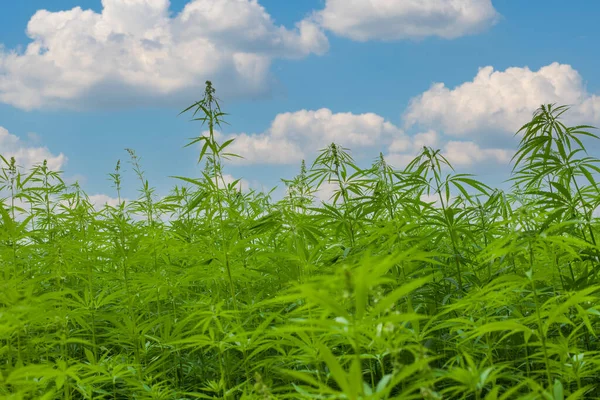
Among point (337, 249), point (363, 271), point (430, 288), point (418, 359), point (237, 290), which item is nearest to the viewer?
point (363, 271)

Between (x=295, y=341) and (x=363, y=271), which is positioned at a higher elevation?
(x=363, y=271)

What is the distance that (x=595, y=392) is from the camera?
8.97ft

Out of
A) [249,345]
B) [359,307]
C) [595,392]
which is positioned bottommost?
[595,392]

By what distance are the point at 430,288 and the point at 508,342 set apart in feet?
1.65

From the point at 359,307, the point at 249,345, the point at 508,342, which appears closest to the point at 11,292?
the point at 249,345

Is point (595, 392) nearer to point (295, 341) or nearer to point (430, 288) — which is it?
point (430, 288)

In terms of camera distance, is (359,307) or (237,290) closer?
(359,307)

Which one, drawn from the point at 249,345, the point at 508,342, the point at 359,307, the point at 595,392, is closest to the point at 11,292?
the point at 249,345

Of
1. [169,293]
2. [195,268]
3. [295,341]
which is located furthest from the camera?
[169,293]

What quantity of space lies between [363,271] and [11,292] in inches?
56.2

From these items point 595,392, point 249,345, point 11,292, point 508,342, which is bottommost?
point 595,392

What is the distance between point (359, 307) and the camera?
3.57 feet

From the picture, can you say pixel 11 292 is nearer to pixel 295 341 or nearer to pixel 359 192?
pixel 295 341

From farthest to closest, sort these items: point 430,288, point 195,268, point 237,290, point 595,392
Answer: point 237,290 → point 430,288 → point 195,268 → point 595,392
